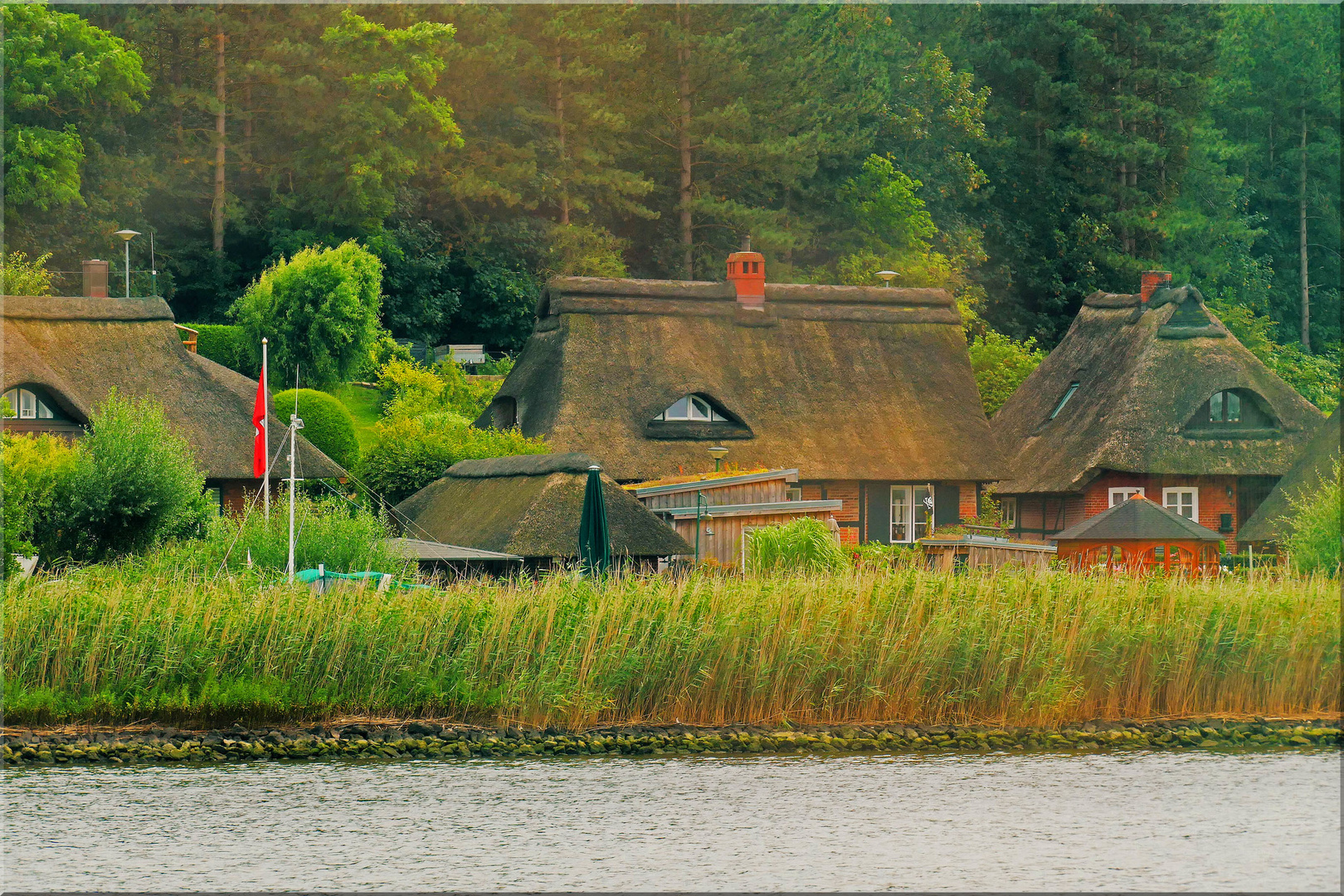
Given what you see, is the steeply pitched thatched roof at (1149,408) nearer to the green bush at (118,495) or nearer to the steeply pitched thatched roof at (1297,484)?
the steeply pitched thatched roof at (1297,484)

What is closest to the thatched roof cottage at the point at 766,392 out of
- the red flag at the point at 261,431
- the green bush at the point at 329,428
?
the green bush at the point at 329,428

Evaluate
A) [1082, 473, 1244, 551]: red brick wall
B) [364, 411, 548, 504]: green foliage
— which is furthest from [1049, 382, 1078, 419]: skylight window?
[364, 411, 548, 504]: green foliage

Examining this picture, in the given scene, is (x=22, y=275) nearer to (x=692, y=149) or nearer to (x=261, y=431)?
(x=261, y=431)

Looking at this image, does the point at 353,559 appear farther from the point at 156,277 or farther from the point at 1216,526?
the point at 156,277

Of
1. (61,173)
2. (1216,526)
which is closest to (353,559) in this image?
(1216,526)

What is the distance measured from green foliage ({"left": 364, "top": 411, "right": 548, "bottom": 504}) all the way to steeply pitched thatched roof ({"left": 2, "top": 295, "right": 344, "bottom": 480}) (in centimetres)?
124

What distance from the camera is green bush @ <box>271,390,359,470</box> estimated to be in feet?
125

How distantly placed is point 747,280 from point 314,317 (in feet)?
40.7

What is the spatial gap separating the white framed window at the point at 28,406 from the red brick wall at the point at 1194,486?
73.3ft

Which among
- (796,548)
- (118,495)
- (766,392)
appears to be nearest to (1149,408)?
(766,392)

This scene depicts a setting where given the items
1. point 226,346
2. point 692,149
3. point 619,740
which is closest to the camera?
point 619,740

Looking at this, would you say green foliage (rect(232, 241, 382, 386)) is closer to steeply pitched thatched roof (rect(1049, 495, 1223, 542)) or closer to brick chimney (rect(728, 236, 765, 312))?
brick chimney (rect(728, 236, 765, 312))

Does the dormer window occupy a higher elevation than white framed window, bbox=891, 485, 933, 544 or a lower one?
higher

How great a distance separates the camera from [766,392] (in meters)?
38.0
